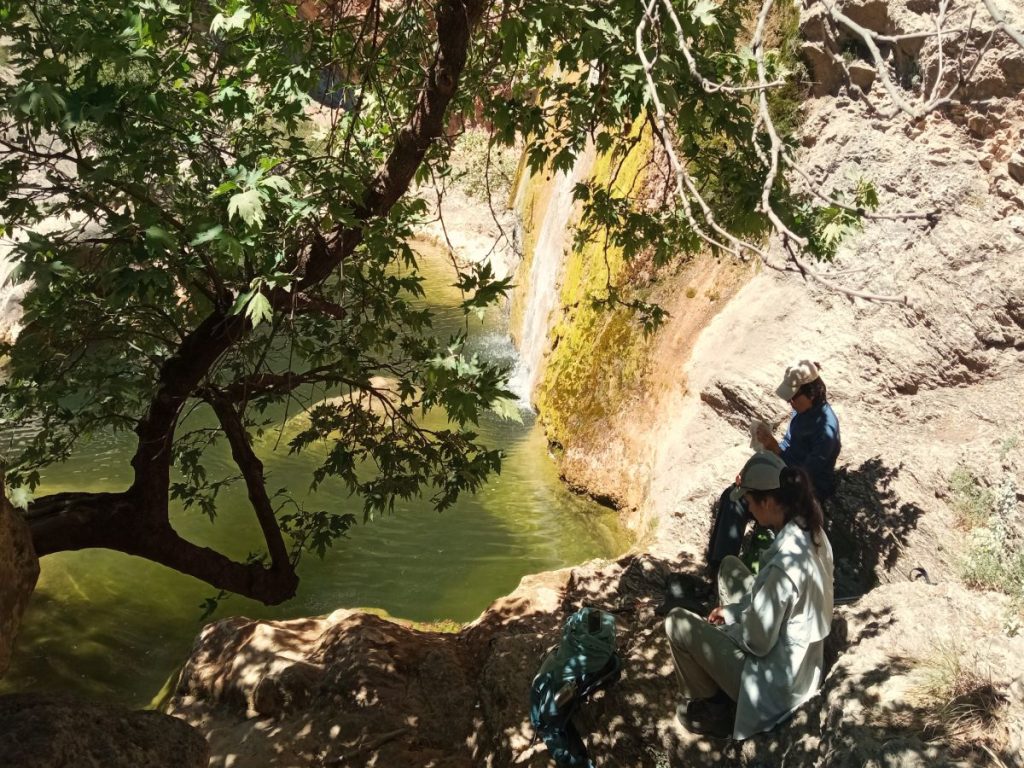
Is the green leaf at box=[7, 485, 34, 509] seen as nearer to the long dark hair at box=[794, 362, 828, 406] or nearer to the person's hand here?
the person's hand

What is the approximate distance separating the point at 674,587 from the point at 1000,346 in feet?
9.27

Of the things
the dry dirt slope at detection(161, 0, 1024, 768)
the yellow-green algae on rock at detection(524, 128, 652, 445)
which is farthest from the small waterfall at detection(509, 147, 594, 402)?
the dry dirt slope at detection(161, 0, 1024, 768)

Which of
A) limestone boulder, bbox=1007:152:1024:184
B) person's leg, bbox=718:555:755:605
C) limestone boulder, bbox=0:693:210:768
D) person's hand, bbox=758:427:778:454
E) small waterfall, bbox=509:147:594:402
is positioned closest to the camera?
limestone boulder, bbox=0:693:210:768

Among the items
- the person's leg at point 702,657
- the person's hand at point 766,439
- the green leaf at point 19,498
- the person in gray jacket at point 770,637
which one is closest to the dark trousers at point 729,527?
the person's hand at point 766,439

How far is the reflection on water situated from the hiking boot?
12.3 feet

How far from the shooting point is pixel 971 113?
6395 millimetres

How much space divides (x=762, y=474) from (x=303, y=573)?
5.35 m

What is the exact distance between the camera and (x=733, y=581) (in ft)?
14.9

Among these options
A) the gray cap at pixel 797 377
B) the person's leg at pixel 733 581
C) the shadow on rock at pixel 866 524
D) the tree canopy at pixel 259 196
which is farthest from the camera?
the shadow on rock at pixel 866 524

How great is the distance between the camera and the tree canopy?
3.62 metres

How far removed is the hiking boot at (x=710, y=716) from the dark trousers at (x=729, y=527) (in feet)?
4.63

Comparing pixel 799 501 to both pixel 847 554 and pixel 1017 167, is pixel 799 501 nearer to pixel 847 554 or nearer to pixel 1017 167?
pixel 847 554

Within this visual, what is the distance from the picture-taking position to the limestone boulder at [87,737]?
3230 mm

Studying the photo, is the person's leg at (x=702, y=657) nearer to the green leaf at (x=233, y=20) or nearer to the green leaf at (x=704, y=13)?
the green leaf at (x=704, y=13)
